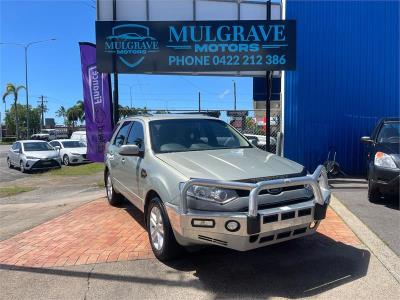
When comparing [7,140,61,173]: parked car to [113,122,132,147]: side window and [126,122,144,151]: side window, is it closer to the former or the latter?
[113,122,132,147]: side window

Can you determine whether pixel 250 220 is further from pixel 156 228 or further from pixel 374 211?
pixel 374 211

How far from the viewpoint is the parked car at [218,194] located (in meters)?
4.05

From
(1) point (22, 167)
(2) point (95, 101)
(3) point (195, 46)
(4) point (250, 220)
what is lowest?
(1) point (22, 167)

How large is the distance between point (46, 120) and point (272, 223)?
11032 centimetres

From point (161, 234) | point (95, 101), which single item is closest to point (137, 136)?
point (161, 234)

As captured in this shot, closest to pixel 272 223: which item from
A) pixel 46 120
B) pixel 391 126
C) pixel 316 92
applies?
pixel 391 126

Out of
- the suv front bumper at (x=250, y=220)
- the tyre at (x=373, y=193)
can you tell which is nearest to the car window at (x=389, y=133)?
the tyre at (x=373, y=193)

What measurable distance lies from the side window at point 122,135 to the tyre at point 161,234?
2180 millimetres

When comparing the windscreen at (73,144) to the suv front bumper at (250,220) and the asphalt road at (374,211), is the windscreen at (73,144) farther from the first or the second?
the suv front bumper at (250,220)

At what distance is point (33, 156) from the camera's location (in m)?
19.1

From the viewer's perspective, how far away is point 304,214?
431cm

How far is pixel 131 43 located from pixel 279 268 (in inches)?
280

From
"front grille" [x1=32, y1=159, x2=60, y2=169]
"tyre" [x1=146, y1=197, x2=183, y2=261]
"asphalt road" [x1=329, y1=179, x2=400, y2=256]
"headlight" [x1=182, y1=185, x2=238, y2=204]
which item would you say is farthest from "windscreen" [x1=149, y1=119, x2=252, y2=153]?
"front grille" [x1=32, y1=159, x2=60, y2=169]

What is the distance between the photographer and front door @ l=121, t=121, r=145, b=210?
566 centimetres
